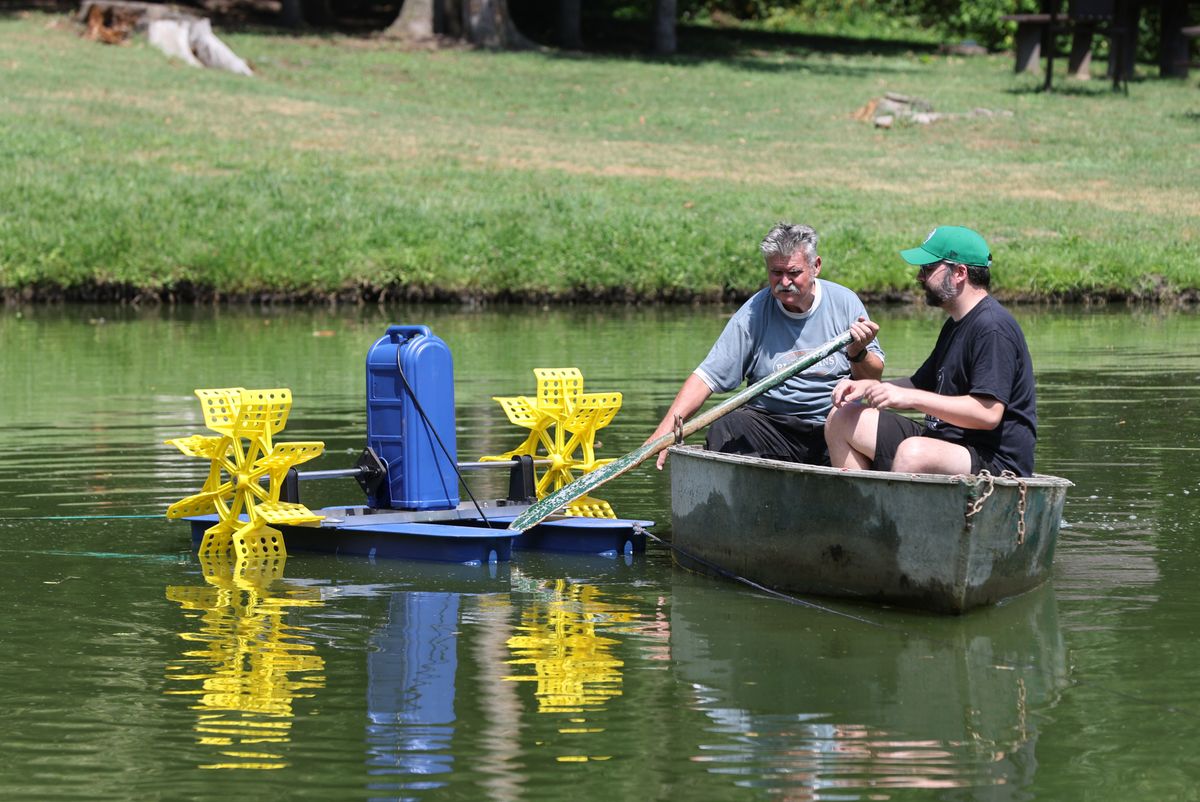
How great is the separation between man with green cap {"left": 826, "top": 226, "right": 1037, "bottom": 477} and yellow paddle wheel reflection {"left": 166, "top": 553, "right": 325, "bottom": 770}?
2365mm

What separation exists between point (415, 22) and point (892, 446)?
3612cm

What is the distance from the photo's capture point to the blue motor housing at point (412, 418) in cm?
872

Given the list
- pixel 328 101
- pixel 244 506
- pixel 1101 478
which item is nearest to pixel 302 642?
pixel 244 506

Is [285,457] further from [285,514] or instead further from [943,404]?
[943,404]

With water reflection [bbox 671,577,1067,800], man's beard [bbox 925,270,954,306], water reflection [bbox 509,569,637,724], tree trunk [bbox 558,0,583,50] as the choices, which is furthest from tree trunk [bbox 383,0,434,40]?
man's beard [bbox 925,270,954,306]

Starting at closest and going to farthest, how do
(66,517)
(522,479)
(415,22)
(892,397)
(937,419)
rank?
(892,397) → (937,419) → (522,479) → (66,517) → (415,22)

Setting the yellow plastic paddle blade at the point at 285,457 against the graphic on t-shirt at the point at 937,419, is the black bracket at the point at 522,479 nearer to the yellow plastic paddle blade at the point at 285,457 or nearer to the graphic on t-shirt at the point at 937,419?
the yellow plastic paddle blade at the point at 285,457

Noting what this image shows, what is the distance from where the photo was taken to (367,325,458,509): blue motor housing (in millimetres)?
8719

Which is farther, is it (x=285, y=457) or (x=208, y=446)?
(x=208, y=446)

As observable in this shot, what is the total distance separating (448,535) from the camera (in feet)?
27.4

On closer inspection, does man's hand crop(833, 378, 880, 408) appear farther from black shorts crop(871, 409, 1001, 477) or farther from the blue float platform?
the blue float platform

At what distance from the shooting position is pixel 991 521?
7078 mm

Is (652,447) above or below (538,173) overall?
below

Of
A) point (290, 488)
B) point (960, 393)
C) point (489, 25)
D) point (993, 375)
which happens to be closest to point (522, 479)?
point (290, 488)
